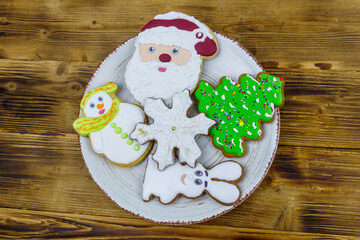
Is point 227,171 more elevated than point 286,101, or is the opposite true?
point 286,101

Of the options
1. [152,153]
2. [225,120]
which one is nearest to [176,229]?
[152,153]

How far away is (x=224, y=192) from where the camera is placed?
122cm

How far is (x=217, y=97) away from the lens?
1.30 metres

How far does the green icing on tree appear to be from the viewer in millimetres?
1270

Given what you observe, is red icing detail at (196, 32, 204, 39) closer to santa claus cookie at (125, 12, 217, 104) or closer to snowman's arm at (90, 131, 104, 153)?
santa claus cookie at (125, 12, 217, 104)

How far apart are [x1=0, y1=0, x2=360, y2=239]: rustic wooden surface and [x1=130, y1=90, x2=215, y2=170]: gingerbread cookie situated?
41cm

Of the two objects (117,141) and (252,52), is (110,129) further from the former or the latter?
(252,52)

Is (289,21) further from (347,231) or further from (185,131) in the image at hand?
(347,231)

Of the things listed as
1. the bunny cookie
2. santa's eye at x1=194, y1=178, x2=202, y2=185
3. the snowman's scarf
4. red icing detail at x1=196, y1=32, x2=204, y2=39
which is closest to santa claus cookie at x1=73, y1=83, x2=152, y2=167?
the snowman's scarf

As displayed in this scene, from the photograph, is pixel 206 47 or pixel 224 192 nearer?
pixel 224 192

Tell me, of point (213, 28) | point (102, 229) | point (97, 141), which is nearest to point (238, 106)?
point (213, 28)

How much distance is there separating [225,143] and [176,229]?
53 centimetres

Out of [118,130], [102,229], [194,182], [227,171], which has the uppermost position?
[227,171]

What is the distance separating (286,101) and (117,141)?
90 cm
